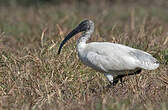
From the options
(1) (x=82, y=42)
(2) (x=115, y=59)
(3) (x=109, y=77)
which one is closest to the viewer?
(2) (x=115, y=59)

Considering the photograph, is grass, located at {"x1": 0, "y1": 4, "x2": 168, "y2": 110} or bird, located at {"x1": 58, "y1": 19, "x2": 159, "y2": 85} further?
bird, located at {"x1": 58, "y1": 19, "x2": 159, "y2": 85}

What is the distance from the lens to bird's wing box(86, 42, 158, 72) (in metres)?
6.27

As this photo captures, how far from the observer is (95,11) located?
1688 centimetres

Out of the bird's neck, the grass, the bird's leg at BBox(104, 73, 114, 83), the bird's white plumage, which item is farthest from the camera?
the bird's neck

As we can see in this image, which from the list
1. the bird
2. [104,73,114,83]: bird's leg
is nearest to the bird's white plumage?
the bird

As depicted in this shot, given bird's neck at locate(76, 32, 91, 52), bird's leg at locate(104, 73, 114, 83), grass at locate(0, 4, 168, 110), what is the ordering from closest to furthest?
grass at locate(0, 4, 168, 110), bird's leg at locate(104, 73, 114, 83), bird's neck at locate(76, 32, 91, 52)

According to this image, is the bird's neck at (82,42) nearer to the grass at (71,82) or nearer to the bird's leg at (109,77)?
the grass at (71,82)

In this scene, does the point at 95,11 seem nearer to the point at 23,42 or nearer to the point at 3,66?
the point at 23,42

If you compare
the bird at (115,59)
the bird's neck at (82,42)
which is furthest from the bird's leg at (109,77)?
the bird's neck at (82,42)

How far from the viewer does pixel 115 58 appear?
6.36m


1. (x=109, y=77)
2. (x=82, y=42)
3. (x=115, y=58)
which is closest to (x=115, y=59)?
(x=115, y=58)

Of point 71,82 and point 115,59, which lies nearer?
point 115,59

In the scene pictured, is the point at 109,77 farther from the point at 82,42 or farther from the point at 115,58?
the point at 82,42

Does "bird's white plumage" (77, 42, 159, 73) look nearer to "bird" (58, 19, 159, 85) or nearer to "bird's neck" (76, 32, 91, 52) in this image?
"bird" (58, 19, 159, 85)
